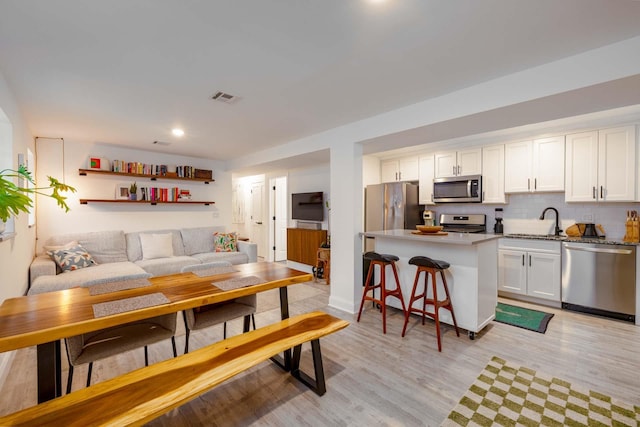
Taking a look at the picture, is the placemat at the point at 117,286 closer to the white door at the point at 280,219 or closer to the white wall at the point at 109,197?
the white wall at the point at 109,197

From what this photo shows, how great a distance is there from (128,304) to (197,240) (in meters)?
3.62

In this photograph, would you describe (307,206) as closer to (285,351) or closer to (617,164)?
(285,351)

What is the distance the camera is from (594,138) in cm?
339

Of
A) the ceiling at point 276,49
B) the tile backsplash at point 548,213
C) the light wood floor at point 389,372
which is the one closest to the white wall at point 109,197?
the ceiling at point 276,49

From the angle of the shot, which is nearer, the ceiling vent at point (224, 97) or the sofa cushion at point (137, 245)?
the ceiling vent at point (224, 97)

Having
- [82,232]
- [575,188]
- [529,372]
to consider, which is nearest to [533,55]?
[529,372]

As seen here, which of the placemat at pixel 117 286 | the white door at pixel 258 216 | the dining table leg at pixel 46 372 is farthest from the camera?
the white door at pixel 258 216

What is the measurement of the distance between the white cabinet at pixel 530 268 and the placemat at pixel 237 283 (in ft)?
11.2

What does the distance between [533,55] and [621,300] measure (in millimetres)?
2922

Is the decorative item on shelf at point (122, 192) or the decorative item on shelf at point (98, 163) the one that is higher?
the decorative item on shelf at point (98, 163)

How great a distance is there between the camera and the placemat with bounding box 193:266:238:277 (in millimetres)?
2223

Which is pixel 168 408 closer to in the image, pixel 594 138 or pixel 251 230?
pixel 594 138

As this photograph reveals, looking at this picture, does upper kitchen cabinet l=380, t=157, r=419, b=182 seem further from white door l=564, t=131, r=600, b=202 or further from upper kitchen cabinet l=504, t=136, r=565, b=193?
white door l=564, t=131, r=600, b=202

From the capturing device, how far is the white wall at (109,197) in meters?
3.97
